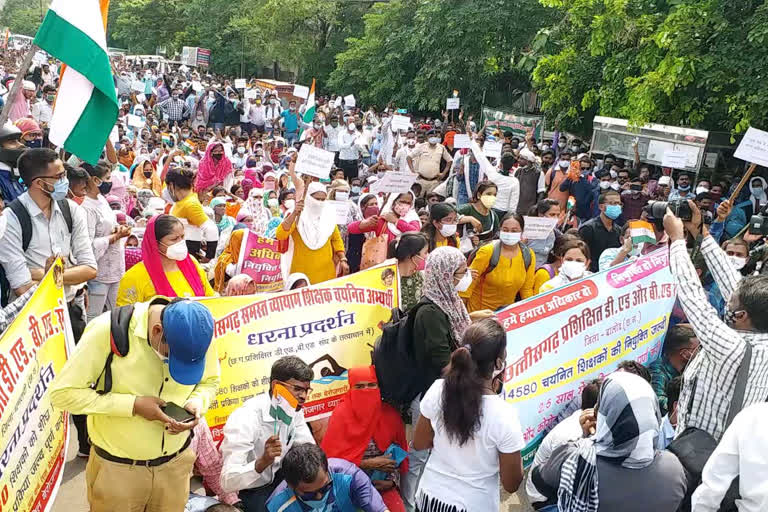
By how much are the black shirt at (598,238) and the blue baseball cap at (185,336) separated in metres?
5.02

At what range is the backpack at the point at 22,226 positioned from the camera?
13.5ft

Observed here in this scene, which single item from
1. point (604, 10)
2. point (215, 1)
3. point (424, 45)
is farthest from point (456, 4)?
point (215, 1)

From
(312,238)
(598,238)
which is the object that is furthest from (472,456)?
(598,238)

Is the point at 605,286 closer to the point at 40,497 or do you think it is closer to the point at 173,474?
the point at 173,474

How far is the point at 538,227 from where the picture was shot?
21.0ft

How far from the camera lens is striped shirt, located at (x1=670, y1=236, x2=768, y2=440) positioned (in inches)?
124

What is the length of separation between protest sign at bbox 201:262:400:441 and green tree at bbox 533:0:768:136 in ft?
27.7

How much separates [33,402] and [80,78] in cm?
237

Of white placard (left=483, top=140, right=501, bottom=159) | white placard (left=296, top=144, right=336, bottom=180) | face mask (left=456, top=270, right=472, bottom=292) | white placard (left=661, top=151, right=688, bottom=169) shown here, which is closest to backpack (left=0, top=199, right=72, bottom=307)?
face mask (left=456, top=270, right=472, bottom=292)

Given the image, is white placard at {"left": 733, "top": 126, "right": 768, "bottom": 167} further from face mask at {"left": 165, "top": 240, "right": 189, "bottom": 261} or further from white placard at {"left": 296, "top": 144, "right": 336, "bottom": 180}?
face mask at {"left": 165, "top": 240, "right": 189, "bottom": 261}

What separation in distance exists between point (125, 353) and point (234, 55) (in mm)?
40058

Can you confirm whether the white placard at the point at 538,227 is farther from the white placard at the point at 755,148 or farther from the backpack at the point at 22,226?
the backpack at the point at 22,226

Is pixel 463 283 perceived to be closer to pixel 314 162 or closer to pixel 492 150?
pixel 314 162

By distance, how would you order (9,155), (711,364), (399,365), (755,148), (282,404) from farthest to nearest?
(755,148) → (9,155) → (399,365) → (282,404) → (711,364)
